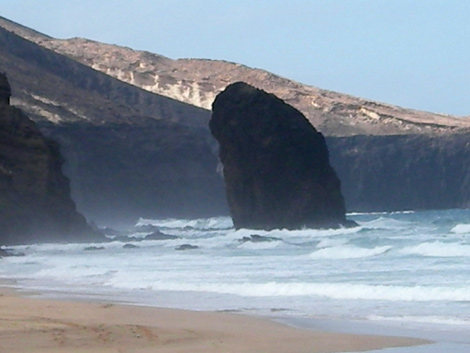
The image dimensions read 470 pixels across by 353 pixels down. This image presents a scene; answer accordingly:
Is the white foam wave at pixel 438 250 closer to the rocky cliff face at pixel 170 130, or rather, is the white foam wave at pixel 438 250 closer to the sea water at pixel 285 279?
the sea water at pixel 285 279

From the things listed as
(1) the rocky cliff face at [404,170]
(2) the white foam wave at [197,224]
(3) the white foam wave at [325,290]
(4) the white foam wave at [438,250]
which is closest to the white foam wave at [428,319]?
(3) the white foam wave at [325,290]

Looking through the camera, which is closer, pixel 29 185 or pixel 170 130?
pixel 29 185

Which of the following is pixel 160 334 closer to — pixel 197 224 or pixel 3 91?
pixel 3 91

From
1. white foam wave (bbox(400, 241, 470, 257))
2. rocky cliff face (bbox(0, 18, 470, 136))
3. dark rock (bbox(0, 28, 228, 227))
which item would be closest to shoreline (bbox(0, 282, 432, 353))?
white foam wave (bbox(400, 241, 470, 257))

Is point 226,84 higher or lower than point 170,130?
higher

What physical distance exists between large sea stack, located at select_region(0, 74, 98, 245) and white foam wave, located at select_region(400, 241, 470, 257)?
1980 centimetres

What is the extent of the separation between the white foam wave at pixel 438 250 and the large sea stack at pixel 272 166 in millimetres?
24474

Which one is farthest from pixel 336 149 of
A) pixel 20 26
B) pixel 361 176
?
pixel 20 26

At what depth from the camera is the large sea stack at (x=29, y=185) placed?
148 ft

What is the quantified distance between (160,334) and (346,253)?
17398mm

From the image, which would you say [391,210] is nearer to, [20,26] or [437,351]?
[20,26]

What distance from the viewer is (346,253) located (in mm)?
30156

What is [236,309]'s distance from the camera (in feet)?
56.2

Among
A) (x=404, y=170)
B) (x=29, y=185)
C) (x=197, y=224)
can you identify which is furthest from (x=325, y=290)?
(x=404, y=170)
